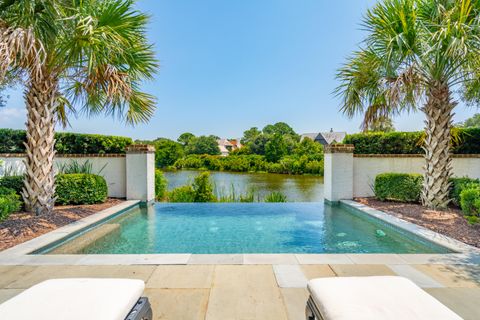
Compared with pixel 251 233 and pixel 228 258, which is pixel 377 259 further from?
pixel 251 233

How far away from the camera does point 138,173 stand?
319 inches

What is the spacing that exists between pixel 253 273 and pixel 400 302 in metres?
1.75

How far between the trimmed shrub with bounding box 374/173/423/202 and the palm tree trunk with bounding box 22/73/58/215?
28.5 ft

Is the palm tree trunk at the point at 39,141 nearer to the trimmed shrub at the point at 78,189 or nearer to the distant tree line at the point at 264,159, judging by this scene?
the trimmed shrub at the point at 78,189

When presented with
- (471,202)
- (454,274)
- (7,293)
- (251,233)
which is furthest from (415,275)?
(7,293)

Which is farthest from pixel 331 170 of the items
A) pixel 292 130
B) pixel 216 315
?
pixel 292 130

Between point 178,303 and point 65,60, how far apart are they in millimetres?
4931

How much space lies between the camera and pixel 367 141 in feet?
29.1

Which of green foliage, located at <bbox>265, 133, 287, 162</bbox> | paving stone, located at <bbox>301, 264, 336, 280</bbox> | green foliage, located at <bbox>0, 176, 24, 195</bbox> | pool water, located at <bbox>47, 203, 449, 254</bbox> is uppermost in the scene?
green foliage, located at <bbox>265, 133, 287, 162</bbox>

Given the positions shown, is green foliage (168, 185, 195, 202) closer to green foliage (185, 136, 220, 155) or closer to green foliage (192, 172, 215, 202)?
green foliage (192, 172, 215, 202)

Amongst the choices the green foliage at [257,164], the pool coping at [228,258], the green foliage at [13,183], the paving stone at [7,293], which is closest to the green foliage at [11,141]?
the green foliage at [13,183]

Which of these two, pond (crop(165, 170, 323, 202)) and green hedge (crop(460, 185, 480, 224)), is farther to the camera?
pond (crop(165, 170, 323, 202))

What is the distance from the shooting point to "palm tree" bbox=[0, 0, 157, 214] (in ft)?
14.2

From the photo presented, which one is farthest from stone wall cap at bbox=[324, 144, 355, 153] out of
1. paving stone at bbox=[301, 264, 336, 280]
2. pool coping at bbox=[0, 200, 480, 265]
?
paving stone at bbox=[301, 264, 336, 280]
